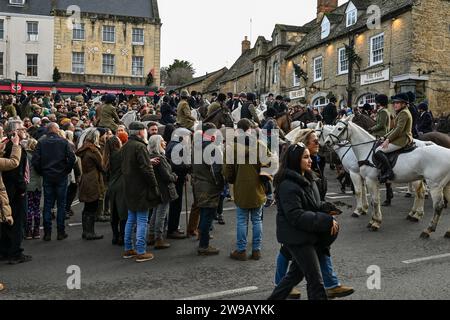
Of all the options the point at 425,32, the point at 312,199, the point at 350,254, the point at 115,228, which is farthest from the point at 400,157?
the point at 425,32

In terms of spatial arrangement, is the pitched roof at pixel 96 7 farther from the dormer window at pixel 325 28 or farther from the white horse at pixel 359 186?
the white horse at pixel 359 186

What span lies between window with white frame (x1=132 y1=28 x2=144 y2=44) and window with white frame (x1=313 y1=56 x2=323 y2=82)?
63.6 ft

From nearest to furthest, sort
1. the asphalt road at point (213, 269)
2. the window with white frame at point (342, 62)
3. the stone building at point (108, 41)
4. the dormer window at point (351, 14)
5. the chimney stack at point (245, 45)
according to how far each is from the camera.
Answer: the asphalt road at point (213, 269) < the window with white frame at point (342, 62) < the dormer window at point (351, 14) < the stone building at point (108, 41) < the chimney stack at point (245, 45)

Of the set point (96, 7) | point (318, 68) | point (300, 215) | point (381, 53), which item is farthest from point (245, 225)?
point (96, 7)

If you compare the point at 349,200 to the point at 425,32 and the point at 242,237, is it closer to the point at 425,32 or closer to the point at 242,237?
the point at 242,237

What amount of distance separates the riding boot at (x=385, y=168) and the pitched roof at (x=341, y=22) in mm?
17880

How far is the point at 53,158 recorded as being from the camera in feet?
28.0

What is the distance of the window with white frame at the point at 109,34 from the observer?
1726 inches

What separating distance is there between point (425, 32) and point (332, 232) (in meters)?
23.2

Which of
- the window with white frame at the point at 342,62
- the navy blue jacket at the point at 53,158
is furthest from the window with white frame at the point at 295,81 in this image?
the navy blue jacket at the point at 53,158

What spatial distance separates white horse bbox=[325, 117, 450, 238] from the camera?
28.9 feet

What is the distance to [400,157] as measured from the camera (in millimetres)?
9406

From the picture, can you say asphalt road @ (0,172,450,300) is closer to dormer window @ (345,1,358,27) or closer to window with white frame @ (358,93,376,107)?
window with white frame @ (358,93,376,107)

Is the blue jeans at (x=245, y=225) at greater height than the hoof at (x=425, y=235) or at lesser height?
greater
